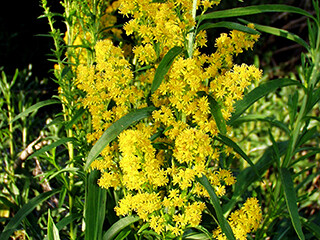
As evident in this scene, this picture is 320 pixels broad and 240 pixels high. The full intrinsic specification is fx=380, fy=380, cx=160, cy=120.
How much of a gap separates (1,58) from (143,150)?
9.55ft

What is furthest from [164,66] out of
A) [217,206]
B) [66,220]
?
[66,220]

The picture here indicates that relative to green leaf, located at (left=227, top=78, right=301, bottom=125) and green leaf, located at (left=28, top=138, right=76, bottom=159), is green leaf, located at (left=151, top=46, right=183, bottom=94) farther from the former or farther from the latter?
green leaf, located at (left=28, top=138, right=76, bottom=159)

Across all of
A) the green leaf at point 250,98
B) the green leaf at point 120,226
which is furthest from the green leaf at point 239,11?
the green leaf at point 120,226

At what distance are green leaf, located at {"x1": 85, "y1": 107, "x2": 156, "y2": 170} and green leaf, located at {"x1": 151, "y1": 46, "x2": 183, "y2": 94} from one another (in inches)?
6.5

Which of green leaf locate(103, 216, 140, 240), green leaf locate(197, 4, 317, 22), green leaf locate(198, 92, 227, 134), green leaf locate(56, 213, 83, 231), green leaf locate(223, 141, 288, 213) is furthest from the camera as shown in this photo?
green leaf locate(223, 141, 288, 213)

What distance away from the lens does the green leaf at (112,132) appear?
113cm

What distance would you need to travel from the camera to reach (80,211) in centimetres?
162

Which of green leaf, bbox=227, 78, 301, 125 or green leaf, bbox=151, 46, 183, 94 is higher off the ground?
green leaf, bbox=151, 46, 183, 94

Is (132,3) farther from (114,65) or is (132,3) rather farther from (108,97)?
(108,97)

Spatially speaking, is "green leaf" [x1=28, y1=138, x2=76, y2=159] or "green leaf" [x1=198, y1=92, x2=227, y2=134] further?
"green leaf" [x1=28, y1=138, x2=76, y2=159]

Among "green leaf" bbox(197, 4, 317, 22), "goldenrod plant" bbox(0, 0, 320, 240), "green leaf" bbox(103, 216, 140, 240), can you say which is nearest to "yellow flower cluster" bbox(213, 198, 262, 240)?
"goldenrod plant" bbox(0, 0, 320, 240)

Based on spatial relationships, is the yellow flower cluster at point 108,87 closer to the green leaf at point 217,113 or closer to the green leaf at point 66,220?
the green leaf at point 217,113

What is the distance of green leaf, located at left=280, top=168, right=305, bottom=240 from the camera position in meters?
1.29

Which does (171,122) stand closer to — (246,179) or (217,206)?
(217,206)
